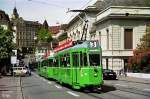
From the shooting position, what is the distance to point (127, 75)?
204 feet

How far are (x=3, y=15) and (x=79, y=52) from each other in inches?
4427

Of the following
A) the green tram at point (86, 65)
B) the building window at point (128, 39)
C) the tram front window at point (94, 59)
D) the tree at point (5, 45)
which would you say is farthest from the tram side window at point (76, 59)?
the building window at point (128, 39)

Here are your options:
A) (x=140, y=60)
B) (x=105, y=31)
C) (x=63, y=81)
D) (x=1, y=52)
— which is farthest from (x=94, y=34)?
(x=63, y=81)

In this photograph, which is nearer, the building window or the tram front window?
the tram front window

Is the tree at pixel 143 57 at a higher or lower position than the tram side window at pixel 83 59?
higher

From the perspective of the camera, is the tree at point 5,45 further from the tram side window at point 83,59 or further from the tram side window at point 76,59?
the tram side window at point 83,59

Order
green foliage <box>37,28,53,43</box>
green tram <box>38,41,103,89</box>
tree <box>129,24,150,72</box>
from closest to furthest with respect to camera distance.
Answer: green tram <box>38,41,103,89</box> → tree <box>129,24,150,72</box> → green foliage <box>37,28,53,43</box>

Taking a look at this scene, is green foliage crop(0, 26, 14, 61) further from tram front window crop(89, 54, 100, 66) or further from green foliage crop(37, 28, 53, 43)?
green foliage crop(37, 28, 53, 43)

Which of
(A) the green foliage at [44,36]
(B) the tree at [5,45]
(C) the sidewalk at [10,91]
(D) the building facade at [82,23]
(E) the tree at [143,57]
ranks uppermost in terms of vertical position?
(A) the green foliage at [44,36]

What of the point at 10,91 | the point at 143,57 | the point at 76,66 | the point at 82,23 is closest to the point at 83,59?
the point at 76,66

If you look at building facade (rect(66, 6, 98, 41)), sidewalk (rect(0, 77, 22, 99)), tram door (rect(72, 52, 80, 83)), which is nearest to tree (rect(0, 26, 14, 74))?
building facade (rect(66, 6, 98, 41))

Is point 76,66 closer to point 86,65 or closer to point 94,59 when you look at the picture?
point 86,65

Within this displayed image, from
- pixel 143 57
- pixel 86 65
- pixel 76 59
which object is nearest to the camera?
pixel 86 65

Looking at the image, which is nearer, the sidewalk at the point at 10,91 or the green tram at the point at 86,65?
the sidewalk at the point at 10,91
